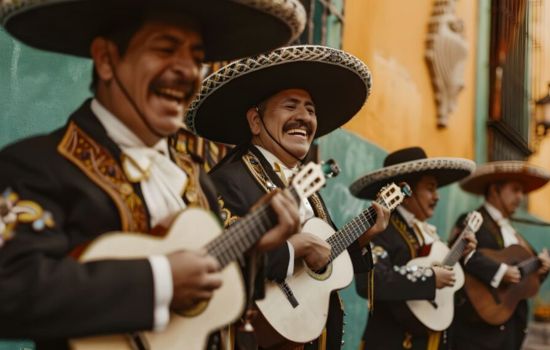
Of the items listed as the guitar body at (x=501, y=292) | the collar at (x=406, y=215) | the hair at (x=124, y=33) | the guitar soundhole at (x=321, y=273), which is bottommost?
the guitar body at (x=501, y=292)

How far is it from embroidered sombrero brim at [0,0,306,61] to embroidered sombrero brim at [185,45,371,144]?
2.64ft

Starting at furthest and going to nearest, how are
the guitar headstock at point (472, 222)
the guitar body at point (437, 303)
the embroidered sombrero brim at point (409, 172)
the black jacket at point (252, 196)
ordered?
the guitar headstock at point (472, 222) < the embroidered sombrero brim at point (409, 172) < the guitar body at point (437, 303) < the black jacket at point (252, 196)

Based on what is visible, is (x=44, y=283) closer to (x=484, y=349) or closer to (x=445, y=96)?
(x=484, y=349)

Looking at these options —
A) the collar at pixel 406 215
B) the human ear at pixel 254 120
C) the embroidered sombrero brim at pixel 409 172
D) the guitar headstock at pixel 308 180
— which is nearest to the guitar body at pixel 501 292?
the embroidered sombrero brim at pixel 409 172

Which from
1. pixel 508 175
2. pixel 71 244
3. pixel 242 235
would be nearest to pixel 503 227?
pixel 508 175

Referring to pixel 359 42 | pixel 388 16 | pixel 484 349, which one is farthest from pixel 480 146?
pixel 484 349

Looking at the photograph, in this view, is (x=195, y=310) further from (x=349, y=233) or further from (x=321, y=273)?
(x=349, y=233)

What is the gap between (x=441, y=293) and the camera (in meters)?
4.60

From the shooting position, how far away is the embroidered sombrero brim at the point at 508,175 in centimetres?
627

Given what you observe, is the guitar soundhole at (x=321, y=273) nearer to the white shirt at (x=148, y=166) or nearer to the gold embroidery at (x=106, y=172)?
the white shirt at (x=148, y=166)

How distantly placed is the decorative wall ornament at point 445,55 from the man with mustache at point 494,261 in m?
2.02

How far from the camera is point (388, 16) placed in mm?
7266

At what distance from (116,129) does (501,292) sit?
424 cm

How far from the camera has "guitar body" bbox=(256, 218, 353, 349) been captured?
2.99m
